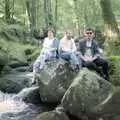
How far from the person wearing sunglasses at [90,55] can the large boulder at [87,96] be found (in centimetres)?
138

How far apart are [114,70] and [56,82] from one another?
1861 mm

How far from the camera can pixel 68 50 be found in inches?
445

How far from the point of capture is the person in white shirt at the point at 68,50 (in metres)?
10.9

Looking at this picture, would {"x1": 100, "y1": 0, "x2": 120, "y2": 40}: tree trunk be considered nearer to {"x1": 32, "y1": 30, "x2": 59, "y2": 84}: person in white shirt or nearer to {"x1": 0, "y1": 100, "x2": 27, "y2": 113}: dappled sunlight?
{"x1": 32, "y1": 30, "x2": 59, "y2": 84}: person in white shirt

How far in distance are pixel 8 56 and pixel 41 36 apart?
37.3 ft

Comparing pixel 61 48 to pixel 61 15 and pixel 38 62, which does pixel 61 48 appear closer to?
pixel 38 62

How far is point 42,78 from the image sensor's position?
11.0 meters

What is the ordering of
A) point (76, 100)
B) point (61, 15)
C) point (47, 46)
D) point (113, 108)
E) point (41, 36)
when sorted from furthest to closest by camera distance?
point (61, 15), point (41, 36), point (47, 46), point (76, 100), point (113, 108)

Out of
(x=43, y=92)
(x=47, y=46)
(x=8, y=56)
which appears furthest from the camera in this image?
(x=8, y=56)

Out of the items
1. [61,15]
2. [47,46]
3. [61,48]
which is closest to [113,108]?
[61,48]

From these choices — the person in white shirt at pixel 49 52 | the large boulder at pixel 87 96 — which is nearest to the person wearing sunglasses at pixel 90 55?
the person in white shirt at pixel 49 52

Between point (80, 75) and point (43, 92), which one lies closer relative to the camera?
point (80, 75)

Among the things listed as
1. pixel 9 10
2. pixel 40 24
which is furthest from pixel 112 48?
pixel 40 24

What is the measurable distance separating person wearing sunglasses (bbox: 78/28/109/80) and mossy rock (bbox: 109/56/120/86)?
217 mm
